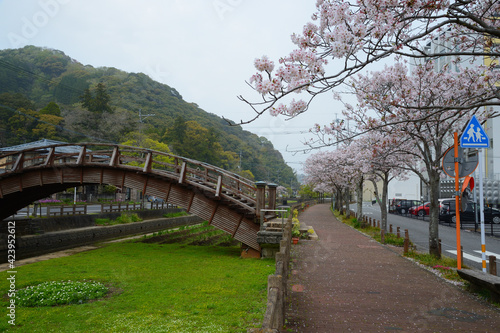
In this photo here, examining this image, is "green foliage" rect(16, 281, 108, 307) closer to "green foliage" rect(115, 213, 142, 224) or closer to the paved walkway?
the paved walkway

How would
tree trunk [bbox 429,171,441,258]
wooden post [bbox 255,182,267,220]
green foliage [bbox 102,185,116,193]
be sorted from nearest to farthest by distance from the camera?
tree trunk [bbox 429,171,441,258] < wooden post [bbox 255,182,267,220] < green foliage [bbox 102,185,116,193]

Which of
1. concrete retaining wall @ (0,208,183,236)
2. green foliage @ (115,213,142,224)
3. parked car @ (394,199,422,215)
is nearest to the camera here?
concrete retaining wall @ (0,208,183,236)

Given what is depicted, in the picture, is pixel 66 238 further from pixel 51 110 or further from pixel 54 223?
pixel 51 110

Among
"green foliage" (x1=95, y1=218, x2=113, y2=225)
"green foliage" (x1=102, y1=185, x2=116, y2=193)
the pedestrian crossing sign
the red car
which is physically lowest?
"green foliage" (x1=95, y1=218, x2=113, y2=225)

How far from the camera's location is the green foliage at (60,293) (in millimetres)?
7234

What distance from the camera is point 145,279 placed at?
9297 millimetres

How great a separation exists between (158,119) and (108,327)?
67.5 m

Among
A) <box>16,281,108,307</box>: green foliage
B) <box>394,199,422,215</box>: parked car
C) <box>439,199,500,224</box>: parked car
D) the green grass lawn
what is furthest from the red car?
<box>16,281,108,307</box>: green foliage

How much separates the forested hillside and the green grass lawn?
1759cm

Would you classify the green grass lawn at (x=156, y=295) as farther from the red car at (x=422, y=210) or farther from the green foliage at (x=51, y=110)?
the green foliage at (x=51, y=110)

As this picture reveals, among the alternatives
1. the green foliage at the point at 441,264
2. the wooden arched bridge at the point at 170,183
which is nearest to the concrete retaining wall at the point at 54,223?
the wooden arched bridge at the point at 170,183

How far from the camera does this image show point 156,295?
7625 mm

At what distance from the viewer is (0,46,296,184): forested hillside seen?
1783 inches

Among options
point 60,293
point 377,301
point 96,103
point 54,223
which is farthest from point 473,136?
point 96,103
